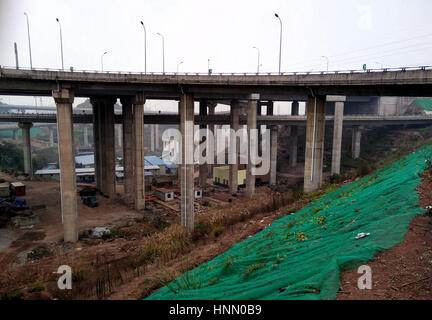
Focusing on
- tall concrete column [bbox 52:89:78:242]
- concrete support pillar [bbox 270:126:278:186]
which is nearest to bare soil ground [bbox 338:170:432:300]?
tall concrete column [bbox 52:89:78:242]

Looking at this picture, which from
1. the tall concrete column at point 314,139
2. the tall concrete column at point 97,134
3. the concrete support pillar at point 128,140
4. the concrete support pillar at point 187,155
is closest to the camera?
the tall concrete column at point 314,139

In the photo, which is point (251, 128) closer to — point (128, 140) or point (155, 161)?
point (128, 140)

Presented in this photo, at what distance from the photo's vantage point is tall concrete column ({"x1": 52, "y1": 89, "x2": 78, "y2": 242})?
81.8ft

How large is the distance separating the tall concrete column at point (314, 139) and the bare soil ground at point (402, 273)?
1537 cm

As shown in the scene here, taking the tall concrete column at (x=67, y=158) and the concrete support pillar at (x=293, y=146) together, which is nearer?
the tall concrete column at (x=67, y=158)

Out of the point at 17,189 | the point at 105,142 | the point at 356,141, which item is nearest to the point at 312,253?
the point at 105,142

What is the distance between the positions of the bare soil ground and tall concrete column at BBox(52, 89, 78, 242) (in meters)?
23.7

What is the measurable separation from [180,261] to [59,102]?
1765 cm

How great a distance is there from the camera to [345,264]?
27.1ft

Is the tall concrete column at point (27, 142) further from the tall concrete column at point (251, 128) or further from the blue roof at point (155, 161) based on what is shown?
the tall concrete column at point (251, 128)

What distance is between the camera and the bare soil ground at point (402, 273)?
6.99 m

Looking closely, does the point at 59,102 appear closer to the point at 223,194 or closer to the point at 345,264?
the point at 345,264

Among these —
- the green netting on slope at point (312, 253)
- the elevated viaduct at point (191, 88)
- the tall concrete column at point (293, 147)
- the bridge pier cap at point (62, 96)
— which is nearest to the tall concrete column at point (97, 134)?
the elevated viaduct at point (191, 88)
